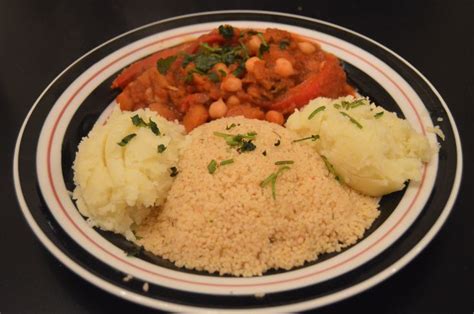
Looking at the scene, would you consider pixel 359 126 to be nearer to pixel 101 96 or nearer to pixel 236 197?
pixel 236 197

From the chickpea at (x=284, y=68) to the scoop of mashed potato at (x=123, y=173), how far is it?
2.52 ft

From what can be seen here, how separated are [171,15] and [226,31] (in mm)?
1035

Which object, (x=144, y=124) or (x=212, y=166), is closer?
(x=212, y=166)

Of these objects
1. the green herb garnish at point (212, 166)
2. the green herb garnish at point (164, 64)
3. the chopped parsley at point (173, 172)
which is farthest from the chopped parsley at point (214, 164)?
the green herb garnish at point (164, 64)

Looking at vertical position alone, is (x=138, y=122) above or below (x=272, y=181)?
above

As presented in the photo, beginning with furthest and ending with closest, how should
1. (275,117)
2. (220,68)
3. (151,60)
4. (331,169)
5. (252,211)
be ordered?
1. (151,60)
2. (220,68)
3. (275,117)
4. (331,169)
5. (252,211)

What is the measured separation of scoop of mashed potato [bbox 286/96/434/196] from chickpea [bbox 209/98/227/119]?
1.69 feet

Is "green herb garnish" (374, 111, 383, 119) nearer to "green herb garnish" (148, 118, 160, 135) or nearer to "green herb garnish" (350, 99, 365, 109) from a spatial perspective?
"green herb garnish" (350, 99, 365, 109)

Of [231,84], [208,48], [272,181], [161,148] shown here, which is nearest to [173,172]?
[161,148]

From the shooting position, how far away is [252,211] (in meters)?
2.02

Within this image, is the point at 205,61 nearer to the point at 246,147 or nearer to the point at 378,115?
the point at 246,147

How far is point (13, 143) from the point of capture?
2.72 m

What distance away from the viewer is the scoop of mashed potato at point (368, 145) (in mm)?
2104

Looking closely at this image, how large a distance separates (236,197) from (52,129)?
1.08 meters
